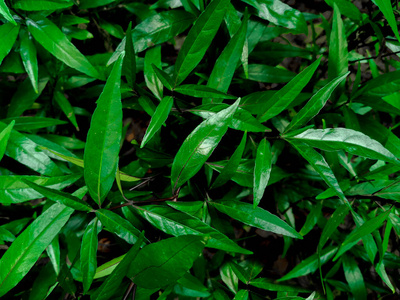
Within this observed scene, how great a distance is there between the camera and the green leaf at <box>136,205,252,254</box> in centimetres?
Result: 52

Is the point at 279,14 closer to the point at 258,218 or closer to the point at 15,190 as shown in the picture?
the point at 258,218

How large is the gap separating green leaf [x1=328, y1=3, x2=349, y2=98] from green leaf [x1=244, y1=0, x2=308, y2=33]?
0.10m

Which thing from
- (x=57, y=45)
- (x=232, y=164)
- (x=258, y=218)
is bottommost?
(x=258, y=218)

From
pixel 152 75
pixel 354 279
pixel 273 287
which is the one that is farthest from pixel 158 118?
pixel 354 279

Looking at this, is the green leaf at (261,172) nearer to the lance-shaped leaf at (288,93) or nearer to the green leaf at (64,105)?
the lance-shaped leaf at (288,93)

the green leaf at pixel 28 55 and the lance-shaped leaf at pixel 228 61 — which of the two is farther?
the green leaf at pixel 28 55

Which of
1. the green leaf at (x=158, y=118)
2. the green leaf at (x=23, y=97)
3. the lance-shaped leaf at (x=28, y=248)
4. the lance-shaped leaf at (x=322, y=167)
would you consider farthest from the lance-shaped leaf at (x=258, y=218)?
the green leaf at (x=23, y=97)

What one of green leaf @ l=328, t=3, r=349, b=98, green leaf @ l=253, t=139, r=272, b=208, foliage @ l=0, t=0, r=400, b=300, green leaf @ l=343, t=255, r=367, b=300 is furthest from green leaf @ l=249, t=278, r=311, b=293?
green leaf @ l=328, t=3, r=349, b=98

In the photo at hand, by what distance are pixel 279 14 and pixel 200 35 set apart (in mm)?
333

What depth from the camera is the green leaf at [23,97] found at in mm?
889

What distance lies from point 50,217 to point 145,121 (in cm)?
81

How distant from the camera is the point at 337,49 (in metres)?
0.69

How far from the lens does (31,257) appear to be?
0.51m

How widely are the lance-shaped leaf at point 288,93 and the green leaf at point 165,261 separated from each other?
32 cm
